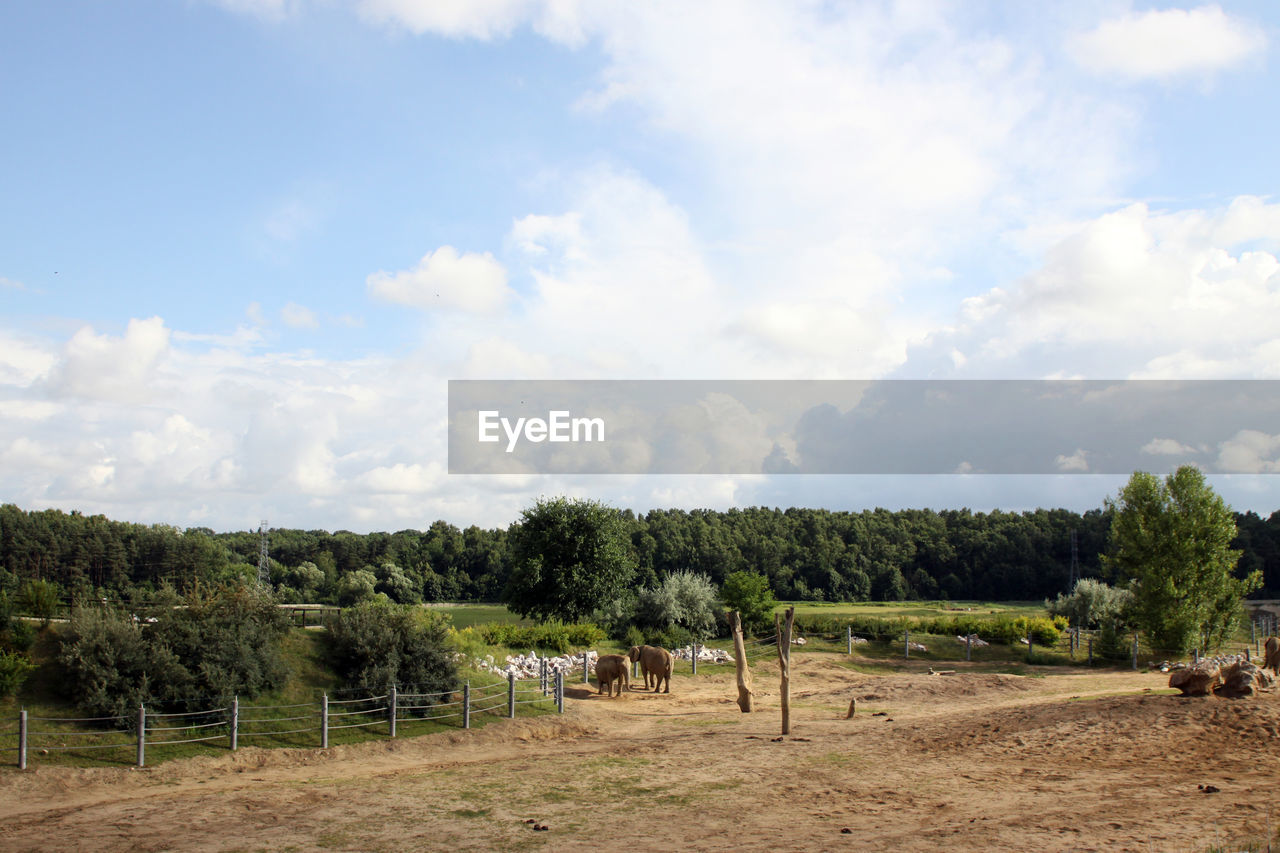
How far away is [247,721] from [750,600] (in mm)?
26494

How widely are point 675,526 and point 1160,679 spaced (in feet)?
221

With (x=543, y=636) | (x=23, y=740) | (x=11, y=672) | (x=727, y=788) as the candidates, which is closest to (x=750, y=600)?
(x=543, y=636)

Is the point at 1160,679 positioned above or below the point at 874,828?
below

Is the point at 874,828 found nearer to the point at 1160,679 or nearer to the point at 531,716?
the point at 531,716

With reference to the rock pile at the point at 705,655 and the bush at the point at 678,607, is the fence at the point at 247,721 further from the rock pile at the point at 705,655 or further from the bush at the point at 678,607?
the bush at the point at 678,607

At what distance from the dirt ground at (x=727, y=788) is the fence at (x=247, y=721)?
0.65 m

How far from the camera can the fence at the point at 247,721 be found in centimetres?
1436

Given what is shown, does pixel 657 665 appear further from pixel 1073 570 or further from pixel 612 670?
pixel 1073 570

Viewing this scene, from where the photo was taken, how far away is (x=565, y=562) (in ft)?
119

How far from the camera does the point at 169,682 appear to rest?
53.5 ft

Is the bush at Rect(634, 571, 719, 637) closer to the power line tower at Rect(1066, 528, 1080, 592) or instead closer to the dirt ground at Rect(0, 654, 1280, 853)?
the dirt ground at Rect(0, 654, 1280, 853)

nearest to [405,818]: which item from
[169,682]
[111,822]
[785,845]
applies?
[111,822]

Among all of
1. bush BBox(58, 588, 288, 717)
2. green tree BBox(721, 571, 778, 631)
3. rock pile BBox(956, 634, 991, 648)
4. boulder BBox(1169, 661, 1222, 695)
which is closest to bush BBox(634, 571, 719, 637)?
green tree BBox(721, 571, 778, 631)

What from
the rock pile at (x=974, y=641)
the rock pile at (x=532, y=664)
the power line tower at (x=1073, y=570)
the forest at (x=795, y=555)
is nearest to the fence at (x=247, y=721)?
the rock pile at (x=532, y=664)
